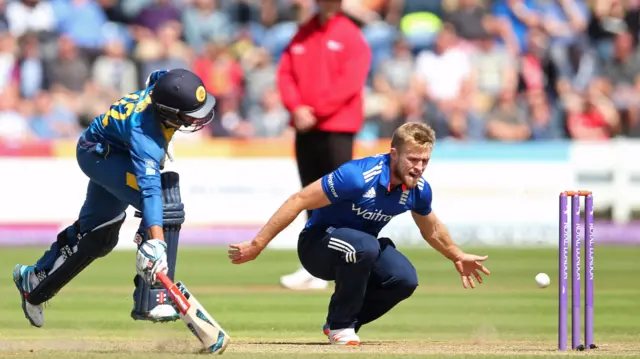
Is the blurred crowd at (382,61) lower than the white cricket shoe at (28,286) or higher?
lower

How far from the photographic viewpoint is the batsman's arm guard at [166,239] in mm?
8070

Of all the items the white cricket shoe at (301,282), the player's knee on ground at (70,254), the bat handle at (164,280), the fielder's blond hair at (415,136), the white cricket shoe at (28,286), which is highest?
the fielder's blond hair at (415,136)

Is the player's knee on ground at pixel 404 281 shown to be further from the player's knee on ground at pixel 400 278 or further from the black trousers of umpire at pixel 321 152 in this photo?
the black trousers of umpire at pixel 321 152

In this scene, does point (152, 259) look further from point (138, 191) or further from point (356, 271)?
point (356, 271)

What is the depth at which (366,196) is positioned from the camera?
25.8 ft

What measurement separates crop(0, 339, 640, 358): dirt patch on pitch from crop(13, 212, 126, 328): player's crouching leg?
0.46 meters

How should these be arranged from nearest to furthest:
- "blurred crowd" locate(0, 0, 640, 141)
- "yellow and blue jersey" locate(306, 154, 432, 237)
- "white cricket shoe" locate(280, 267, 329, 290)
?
"yellow and blue jersey" locate(306, 154, 432, 237), "white cricket shoe" locate(280, 267, 329, 290), "blurred crowd" locate(0, 0, 640, 141)

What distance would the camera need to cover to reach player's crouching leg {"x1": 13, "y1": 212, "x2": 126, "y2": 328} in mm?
8422

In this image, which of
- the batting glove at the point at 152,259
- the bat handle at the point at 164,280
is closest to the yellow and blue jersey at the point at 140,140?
the batting glove at the point at 152,259

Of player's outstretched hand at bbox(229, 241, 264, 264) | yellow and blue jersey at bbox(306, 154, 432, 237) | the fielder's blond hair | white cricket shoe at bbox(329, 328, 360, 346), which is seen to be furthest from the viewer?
white cricket shoe at bbox(329, 328, 360, 346)

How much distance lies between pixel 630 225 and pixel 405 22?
5.26 metres

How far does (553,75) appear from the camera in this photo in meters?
19.3

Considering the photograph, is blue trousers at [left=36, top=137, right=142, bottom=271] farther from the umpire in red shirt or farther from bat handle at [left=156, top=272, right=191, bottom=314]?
the umpire in red shirt

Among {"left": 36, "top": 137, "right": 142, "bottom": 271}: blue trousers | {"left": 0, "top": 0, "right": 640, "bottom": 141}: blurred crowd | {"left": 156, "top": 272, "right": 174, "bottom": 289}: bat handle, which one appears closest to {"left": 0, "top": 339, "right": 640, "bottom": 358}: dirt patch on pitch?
{"left": 156, "top": 272, "right": 174, "bottom": 289}: bat handle
